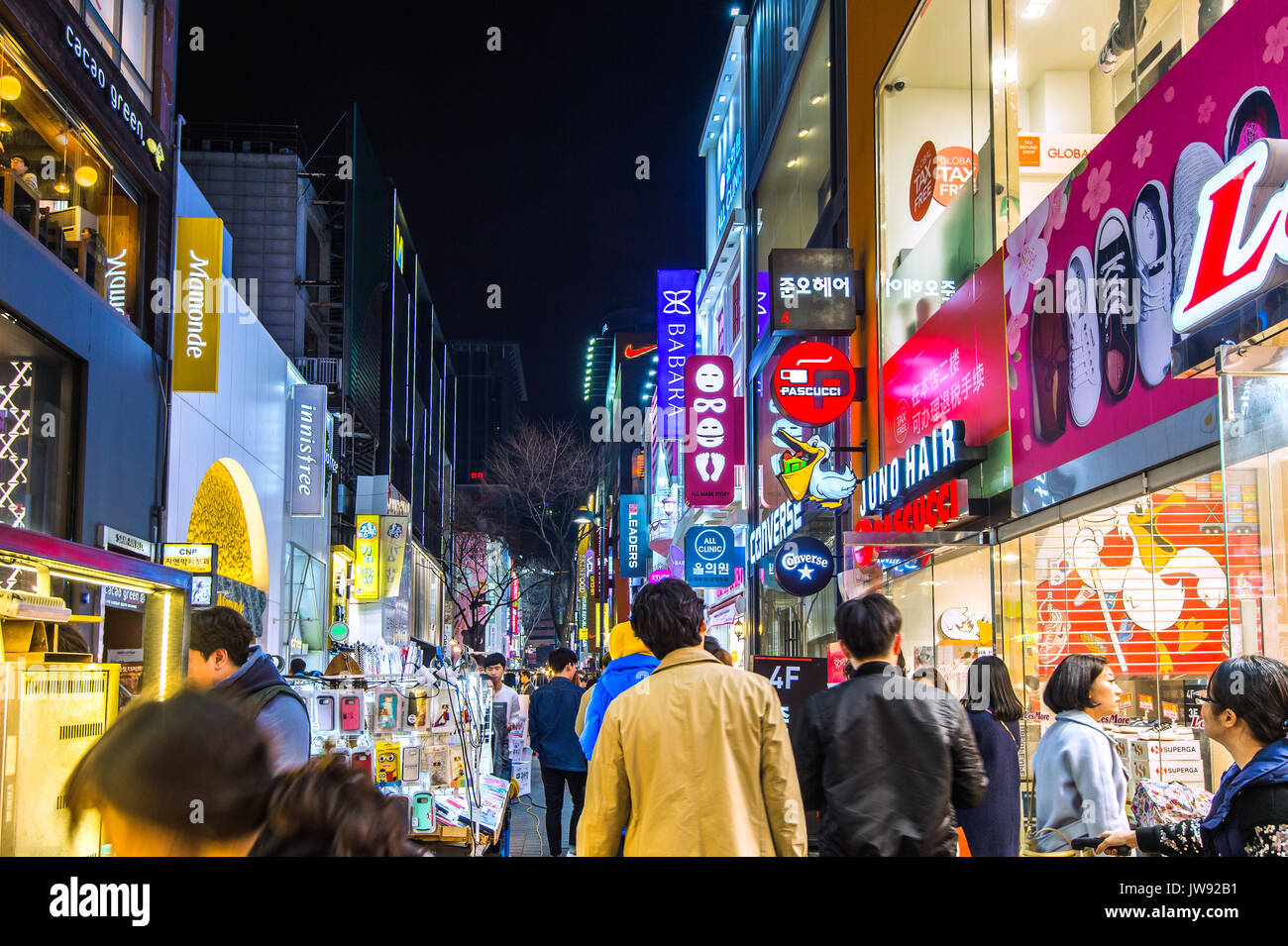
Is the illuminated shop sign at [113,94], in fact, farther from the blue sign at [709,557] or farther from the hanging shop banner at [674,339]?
the hanging shop banner at [674,339]

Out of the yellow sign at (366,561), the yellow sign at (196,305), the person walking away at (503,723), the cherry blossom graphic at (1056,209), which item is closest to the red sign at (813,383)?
the person walking away at (503,723)

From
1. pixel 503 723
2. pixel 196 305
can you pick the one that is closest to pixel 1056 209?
pixel 503 723

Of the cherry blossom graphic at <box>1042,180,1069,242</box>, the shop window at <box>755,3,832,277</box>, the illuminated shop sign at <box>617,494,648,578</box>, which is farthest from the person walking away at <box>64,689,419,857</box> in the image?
the illuminated shop sign at <box>617,494,648,578</box>

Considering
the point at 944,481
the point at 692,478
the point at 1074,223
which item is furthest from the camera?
the point at 692,478

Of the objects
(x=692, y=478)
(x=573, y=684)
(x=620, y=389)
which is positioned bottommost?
(x=573, y=684)

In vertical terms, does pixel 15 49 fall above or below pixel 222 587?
above

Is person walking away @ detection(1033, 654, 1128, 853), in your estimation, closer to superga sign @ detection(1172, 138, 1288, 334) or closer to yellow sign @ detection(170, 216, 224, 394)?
superga sign @ detection(1172, 138, 1288, 334)

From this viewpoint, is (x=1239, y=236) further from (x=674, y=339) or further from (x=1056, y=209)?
(x=674, y=339)

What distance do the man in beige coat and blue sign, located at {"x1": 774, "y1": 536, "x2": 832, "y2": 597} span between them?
11.6 m

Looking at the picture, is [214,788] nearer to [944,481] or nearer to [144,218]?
[944,481]

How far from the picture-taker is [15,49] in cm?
1217

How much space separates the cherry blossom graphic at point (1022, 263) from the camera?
9.13 meters

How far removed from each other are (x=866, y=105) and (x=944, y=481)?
6.55 meters

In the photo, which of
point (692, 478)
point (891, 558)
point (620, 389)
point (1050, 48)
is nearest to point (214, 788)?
point (1050, 48)
